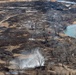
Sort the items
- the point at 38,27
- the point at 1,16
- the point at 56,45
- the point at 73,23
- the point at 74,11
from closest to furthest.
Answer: the point at 56,45 → the point at 38,27 → the point at 73,23 → the point at 1,16 → the point at 74,11

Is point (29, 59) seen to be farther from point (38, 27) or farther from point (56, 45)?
point (38, 27)

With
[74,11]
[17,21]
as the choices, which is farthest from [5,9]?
[74,11]

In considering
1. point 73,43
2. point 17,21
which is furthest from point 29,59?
point 17,21

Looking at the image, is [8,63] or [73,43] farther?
[73,43]

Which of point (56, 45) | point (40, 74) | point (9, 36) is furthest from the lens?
point (9, 36)

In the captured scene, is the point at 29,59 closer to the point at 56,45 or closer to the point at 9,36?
the point at 56,45

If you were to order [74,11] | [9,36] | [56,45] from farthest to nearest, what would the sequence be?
[74,11] → [9,36] → [56,45]
